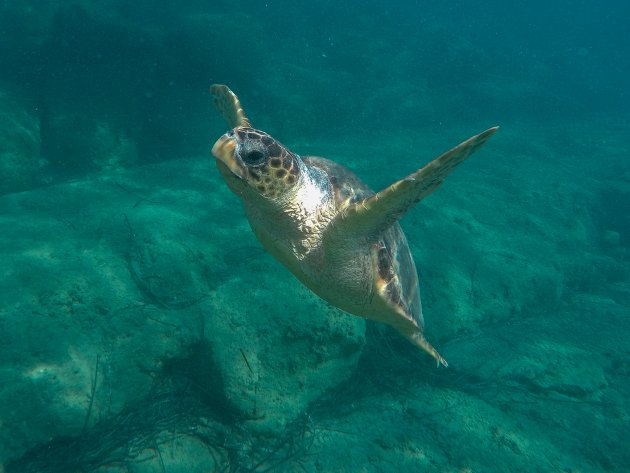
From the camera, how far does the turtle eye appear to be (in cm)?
211

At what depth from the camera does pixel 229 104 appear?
11.0 feet

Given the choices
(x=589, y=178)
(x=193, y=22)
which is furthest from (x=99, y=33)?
(x=589, y=178)

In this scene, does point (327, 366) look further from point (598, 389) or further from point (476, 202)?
point (476, 202)

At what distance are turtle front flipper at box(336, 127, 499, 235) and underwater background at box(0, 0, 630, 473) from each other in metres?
1.86

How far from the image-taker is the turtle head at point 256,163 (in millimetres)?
2098

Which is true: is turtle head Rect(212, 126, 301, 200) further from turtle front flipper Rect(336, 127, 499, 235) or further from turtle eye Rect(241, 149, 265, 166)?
turtle front flipper Rect(336, 127, 499, 235)

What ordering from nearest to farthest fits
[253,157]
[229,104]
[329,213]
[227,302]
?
[253,157]
[329,213]
[229,104]
[227,302]

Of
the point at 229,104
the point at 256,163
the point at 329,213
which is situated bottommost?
the point at 329,213

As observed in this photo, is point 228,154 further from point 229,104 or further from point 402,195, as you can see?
point 229,104

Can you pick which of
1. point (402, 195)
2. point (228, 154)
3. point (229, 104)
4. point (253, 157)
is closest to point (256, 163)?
point (253, 157)

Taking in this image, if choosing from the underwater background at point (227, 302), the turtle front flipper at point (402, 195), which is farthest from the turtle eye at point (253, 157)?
the underwater background at point (227, 302)

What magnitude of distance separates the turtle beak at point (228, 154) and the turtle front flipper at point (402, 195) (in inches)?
27.9

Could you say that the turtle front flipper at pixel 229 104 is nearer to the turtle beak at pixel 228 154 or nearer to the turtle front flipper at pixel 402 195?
the turtle beak at pixel 228 154

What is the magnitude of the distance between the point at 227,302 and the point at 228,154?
2.21 metres
